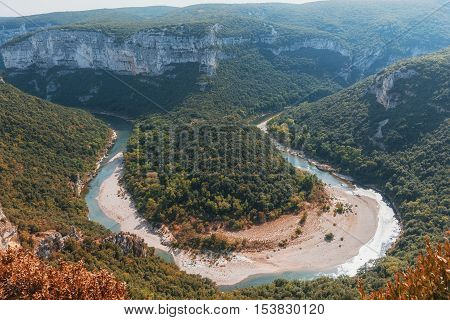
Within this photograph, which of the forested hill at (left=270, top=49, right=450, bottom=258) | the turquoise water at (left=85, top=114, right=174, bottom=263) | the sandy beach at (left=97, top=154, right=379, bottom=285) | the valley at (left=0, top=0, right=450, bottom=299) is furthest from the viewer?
the turquoise water at (left=85, top=114, right=174, bottom=263)

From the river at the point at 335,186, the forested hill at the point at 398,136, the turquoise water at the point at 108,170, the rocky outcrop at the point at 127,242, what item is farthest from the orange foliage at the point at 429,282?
the turquoise water at the point at 108,170

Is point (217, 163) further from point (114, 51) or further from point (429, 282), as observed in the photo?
point (114, 51)

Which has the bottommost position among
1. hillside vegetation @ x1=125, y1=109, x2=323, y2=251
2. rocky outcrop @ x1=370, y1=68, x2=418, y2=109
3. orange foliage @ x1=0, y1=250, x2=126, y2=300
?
hillside vegetation @ x1=125, y1=109, x2=323, y2=251

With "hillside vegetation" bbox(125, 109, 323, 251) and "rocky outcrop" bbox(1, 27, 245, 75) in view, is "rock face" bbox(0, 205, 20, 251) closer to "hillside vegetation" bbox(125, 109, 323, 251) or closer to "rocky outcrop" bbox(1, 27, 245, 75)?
"hillside vegetation" bbox(125, 109, 323, 251)

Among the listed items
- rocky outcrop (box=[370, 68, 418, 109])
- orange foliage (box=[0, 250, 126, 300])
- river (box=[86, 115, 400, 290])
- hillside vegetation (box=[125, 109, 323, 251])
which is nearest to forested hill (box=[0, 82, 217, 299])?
river (box=[86, 115, 400, 290])

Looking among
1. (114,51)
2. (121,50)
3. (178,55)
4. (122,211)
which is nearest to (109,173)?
(122,211)

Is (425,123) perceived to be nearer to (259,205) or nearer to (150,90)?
(259,205)
